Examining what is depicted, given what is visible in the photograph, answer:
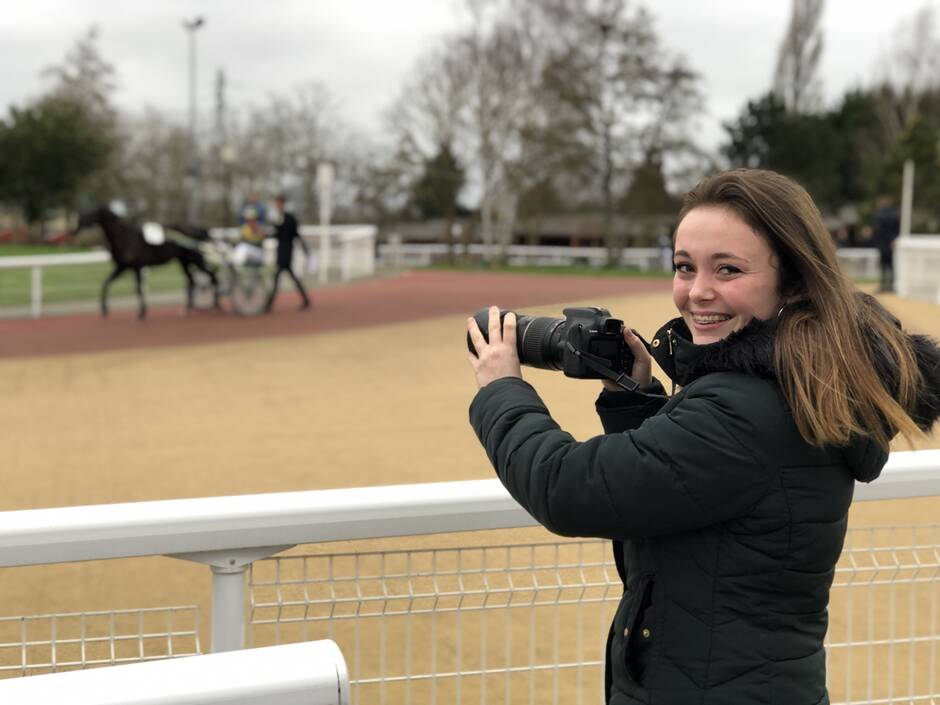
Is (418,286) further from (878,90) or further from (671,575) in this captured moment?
(878,90)

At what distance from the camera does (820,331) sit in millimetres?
1596

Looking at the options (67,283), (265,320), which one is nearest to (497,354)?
(265,320)

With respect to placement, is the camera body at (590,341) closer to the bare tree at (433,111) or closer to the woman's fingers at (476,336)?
the woman's fingers at (476,336)

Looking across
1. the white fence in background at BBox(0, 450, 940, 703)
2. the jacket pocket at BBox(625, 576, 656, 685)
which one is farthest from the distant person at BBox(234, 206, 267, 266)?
the jacket pocket at BBox(625, 576, 656, 685)

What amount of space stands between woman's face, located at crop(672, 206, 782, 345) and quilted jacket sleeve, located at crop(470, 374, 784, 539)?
0.15 metres

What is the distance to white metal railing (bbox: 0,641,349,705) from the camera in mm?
976

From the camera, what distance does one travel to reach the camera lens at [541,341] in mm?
1699

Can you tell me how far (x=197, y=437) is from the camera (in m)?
8.24

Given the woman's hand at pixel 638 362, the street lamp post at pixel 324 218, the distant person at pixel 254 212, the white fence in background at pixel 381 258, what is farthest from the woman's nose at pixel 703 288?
the street lamp post at pixel 324 218

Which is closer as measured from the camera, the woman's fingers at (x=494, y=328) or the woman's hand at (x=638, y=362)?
the woman's fingers at (x=494, y=328)

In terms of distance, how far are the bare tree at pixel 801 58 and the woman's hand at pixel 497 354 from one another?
5819 centimetres

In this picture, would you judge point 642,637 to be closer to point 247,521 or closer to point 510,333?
point 510,333

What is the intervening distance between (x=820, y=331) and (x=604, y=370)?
32 cm

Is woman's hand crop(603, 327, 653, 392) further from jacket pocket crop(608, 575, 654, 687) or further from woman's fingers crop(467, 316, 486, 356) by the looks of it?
jacket pocket crop(608, 575, 654, 687)
